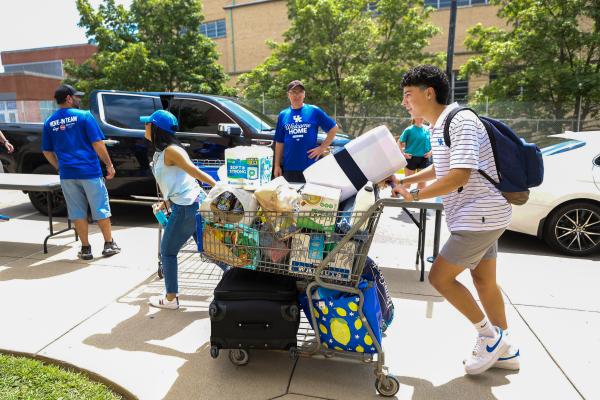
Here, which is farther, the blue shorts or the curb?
the blue shorts

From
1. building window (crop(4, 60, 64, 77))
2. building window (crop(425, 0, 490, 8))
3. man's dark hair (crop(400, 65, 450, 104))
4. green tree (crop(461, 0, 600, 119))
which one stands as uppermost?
building window (crop(425, 0, 490, 8))

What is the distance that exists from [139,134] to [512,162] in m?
5.58

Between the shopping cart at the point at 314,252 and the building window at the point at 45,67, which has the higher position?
the building window at the point at 45,67

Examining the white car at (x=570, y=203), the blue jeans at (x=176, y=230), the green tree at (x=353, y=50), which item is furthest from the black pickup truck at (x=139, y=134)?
the green tree at (x=353, y=50)

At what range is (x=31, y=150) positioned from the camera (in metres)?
7.14

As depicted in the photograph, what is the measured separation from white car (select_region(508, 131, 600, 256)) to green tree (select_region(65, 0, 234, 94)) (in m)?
16.6

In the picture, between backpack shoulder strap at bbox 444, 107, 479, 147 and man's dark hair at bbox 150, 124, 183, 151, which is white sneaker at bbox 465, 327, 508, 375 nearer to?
backpack shoulder strap at bbox 444, 107, 479, 147

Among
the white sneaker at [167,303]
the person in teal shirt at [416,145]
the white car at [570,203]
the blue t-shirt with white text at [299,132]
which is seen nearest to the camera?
the white sneaker at [167,303]

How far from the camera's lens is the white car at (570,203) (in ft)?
17.3

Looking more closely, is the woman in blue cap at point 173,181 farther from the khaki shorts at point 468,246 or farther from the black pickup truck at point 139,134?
the black pickup truck at point 139,134

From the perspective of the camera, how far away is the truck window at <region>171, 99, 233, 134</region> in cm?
686

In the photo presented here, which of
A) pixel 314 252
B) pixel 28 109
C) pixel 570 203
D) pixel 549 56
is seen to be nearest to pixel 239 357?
pixel 314 252

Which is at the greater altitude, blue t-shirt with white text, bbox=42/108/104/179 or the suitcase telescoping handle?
blue t-shirt with white text, bbox=42/108/104/179

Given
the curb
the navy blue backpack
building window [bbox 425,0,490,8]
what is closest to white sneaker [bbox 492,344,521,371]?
the navy blue backpack
